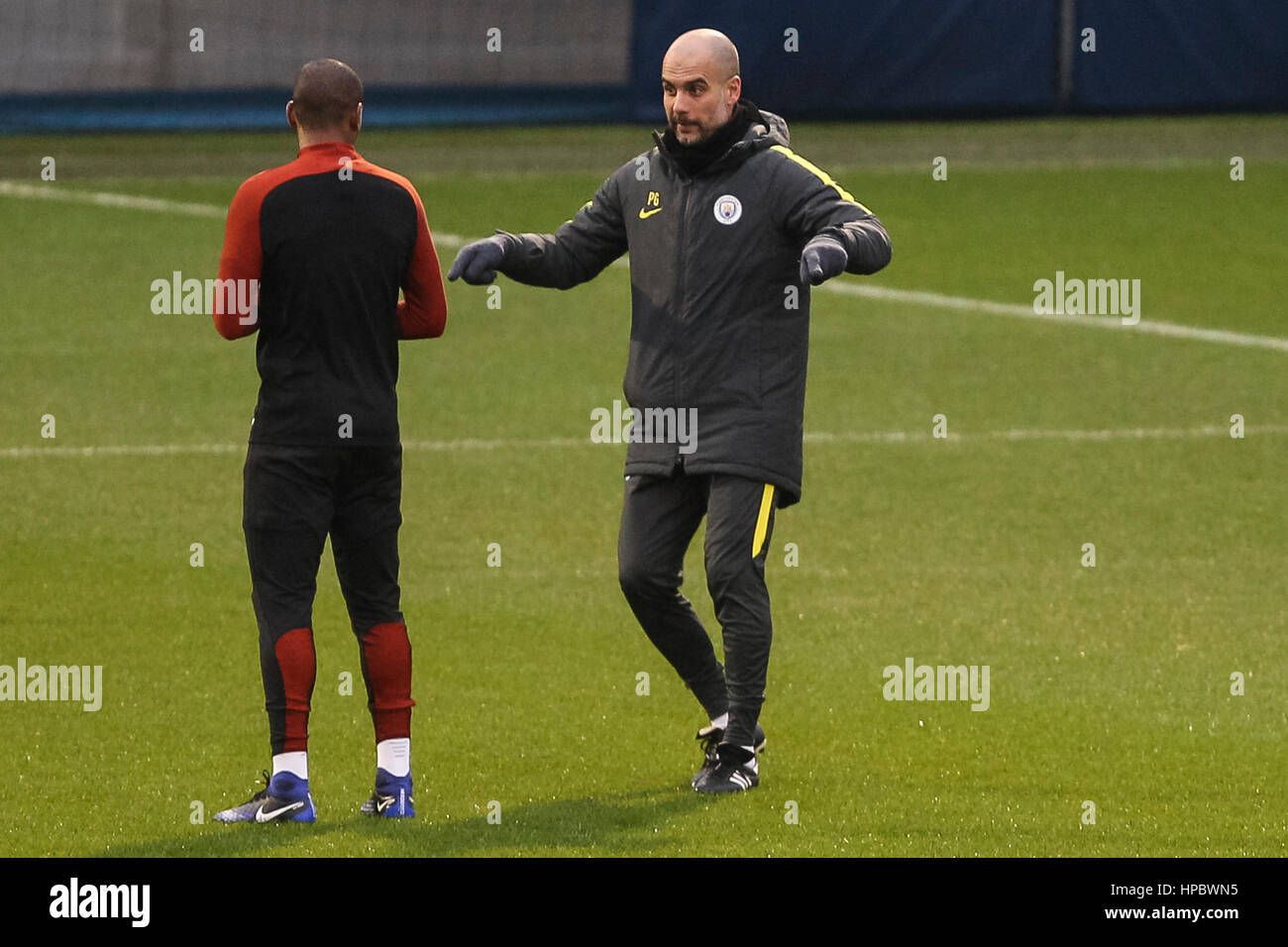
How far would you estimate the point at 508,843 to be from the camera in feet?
20.0

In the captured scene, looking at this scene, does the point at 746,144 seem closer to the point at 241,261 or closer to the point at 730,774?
the point at 241,261

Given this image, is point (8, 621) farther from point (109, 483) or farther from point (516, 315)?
point (516, 315)

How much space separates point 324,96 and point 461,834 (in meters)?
2.07

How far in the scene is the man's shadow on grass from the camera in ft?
19.6

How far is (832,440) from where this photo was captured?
13258mm

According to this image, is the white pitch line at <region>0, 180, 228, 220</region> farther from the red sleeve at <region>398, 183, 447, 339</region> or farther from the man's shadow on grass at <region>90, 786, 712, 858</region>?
the man's shadow on grass at <region>90, 786, 712, 858</region>

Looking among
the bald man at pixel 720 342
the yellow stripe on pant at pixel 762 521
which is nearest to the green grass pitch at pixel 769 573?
the bald man at pixel 720 342

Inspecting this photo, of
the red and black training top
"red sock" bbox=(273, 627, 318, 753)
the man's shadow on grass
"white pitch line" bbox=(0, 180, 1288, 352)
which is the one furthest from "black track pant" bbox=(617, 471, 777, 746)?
"white pitch line" bbox=(0, 180, 1288, 352)

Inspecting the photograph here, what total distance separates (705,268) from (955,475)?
5.83m

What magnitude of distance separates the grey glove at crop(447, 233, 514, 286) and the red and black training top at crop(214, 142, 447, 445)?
0.30m

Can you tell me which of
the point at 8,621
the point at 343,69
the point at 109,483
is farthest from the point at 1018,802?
the point at 109,483

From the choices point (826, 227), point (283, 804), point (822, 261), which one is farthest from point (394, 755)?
point (826, 227)

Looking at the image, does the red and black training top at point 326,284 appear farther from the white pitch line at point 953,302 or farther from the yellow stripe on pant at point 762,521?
the white pitch line at point 953,302

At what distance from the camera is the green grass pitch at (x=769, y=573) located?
663 centimetres
